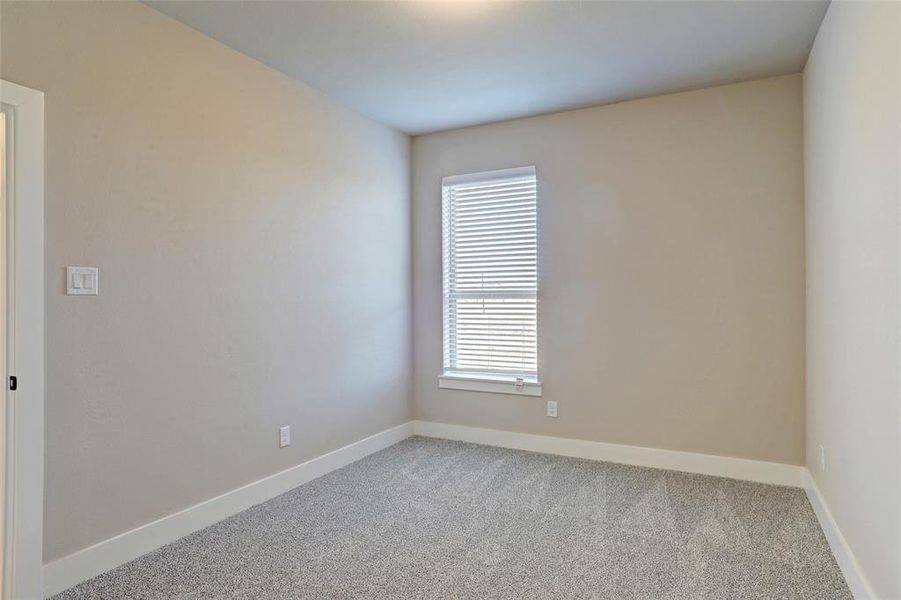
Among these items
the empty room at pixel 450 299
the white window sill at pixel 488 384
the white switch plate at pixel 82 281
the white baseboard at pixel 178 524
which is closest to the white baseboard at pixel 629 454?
the empty room at pixel 450 299

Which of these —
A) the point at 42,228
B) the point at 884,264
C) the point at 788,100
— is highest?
the point at 788,100

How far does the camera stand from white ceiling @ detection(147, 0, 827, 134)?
8.41 ft

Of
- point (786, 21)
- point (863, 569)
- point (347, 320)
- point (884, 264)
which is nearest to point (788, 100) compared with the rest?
point (786, 21)

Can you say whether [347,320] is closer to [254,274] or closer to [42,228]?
[254,274]

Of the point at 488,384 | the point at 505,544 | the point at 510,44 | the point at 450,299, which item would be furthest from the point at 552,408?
the point at 510,44

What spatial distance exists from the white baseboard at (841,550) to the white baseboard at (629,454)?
0.28m

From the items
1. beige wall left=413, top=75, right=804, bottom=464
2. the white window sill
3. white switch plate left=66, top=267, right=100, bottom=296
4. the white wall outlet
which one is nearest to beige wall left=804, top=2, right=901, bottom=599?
beige wall left=413, top=75, right=804, bottom=464

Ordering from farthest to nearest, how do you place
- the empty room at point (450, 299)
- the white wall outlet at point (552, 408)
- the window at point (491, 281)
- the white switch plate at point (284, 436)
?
the window at point (491, 281) → the white wall outlet at point (552, 408) → the white switch plate at point (284, 436) → the empty room at point (450, 299)

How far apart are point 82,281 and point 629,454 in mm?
3421

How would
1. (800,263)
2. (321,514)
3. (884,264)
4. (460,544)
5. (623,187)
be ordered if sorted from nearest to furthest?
(884,264), (460,544), (321,514), (800,263), (623,187)

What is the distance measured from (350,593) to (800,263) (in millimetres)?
3132

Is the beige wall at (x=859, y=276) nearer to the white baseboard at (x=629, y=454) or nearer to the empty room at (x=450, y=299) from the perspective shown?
the empty room at (x=450, y=299)

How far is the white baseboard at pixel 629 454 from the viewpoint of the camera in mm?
3377

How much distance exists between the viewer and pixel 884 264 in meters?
1.79
